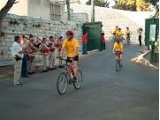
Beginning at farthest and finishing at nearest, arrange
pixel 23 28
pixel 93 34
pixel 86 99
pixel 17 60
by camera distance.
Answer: pixel 93 34, pixel 23 28, pixel 17 60, pixel 86 99

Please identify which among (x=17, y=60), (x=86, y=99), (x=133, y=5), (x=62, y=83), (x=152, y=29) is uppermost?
(x=133, y=5)

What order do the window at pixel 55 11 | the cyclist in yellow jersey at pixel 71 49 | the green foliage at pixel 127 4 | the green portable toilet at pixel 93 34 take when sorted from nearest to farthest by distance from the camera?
the cyclist in yellow jersey at pixel 71 49
the green portable toilet at pixel 93 34
the window at pixel 55 11
the green foliage at pixel 127 4

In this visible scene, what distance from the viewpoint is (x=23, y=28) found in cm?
2331

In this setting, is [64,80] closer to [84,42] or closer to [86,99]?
[86,99]

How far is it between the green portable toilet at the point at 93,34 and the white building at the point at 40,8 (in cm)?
302

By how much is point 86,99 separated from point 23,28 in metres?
11.7

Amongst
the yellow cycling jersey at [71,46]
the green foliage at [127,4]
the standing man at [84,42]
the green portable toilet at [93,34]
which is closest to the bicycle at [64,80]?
the yellow cycling jersey at [71,46]

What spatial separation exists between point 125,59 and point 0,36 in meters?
11.0

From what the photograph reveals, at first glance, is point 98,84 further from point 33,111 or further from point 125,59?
point 125,59

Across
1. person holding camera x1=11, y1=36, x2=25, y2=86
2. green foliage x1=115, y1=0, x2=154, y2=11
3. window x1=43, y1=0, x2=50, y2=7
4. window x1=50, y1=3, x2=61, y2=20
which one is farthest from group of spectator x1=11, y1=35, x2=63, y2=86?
green foliage x1=115, y1=0, x2=154, y2=11

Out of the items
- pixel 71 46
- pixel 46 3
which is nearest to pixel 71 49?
pixel 71 46

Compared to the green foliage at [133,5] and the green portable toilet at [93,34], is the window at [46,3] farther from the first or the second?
the green foliage at [133,5]

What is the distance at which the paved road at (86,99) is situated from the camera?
32.7ft

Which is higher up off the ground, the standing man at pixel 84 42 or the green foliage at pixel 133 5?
the green foliage at pixel 133 5
